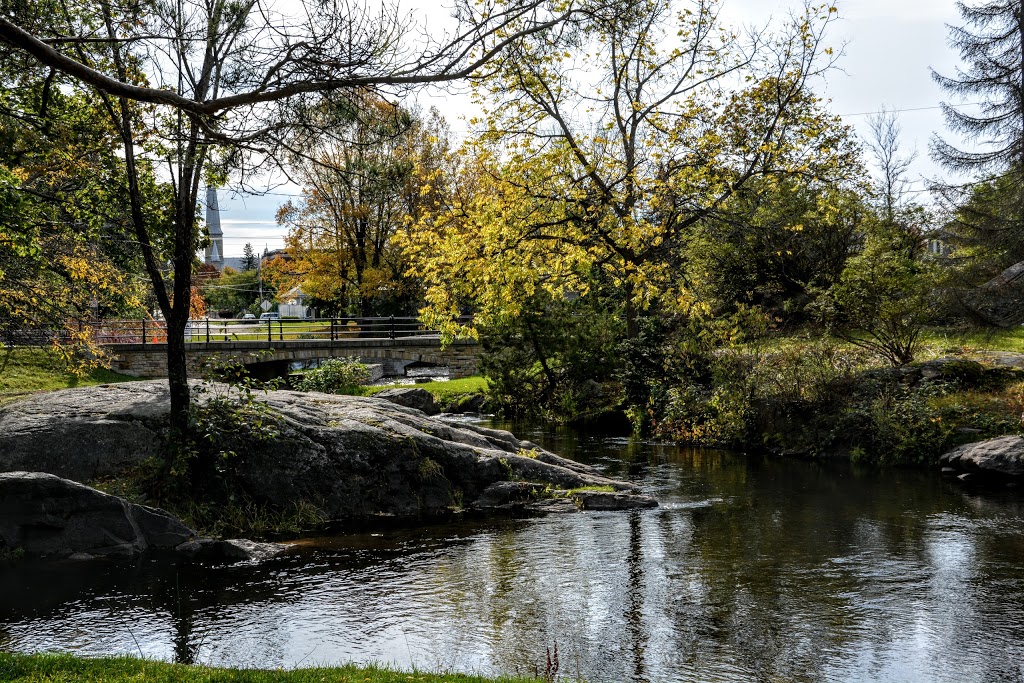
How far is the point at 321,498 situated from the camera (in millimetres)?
12203

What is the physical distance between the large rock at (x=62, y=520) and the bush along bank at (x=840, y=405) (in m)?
14.0

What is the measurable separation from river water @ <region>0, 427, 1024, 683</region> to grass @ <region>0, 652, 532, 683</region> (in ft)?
2.58

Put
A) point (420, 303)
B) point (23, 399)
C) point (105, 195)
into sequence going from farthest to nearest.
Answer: point (420, 303) < point (23, 399) < point (105, 195)

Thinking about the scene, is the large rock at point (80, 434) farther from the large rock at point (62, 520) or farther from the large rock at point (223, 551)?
the large rock at point (223, 551)

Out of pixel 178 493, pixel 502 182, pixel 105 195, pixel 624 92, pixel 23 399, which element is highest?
pixel 624 92

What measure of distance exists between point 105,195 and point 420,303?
35.6 metres

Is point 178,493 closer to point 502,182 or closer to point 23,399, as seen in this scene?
point 23,399

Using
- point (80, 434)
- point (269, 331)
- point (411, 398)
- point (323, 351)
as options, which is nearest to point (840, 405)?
point (411, 398)

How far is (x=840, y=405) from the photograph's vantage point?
19.2 metres

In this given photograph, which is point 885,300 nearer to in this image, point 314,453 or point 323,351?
point 314,453

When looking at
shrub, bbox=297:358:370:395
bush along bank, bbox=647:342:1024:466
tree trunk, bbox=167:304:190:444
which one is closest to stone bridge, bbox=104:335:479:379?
shrub, bbox=297:358:370:395

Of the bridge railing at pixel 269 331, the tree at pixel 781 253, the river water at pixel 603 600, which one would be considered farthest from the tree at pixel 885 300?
the bridge railing at pixel 269 331

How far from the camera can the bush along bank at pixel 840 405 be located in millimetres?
17328

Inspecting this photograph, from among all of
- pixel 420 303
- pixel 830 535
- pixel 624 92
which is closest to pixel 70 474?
pixel 830 535
